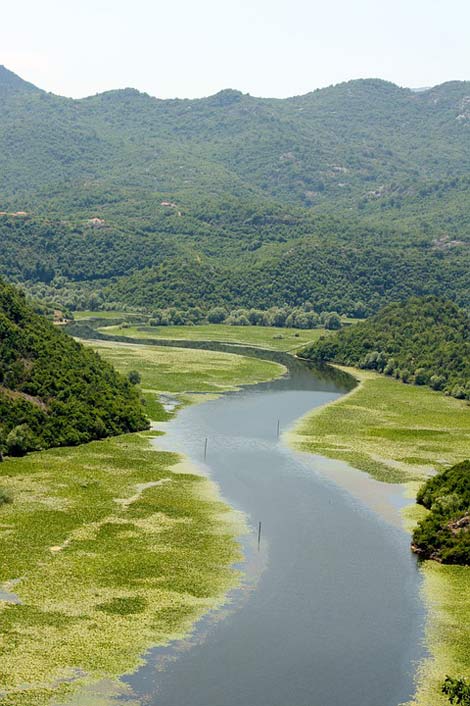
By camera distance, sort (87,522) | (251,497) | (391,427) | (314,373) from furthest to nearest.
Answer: (314,373)
(391,427)
(251,497)
(87,522)

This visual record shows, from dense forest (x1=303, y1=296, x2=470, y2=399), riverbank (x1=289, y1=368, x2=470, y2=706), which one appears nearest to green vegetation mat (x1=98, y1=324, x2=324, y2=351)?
dense forest (x1=303, y1=296, x2=470, y2=399)

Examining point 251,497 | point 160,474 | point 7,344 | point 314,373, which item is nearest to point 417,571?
point 251,497

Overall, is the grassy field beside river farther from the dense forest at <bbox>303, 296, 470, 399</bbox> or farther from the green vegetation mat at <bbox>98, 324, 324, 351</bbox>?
the green vegetation mat at <bbox>98, 324, 324, 351</bbox>

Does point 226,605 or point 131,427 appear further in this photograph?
point 131,427

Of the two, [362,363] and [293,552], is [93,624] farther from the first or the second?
[362,363]

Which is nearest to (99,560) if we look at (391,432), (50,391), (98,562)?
(98,562)

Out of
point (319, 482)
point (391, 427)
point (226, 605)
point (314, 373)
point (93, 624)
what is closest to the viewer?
point (93, 624)

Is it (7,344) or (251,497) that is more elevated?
(7,344)

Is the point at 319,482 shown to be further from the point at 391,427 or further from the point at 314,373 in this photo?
the point at 314,373
